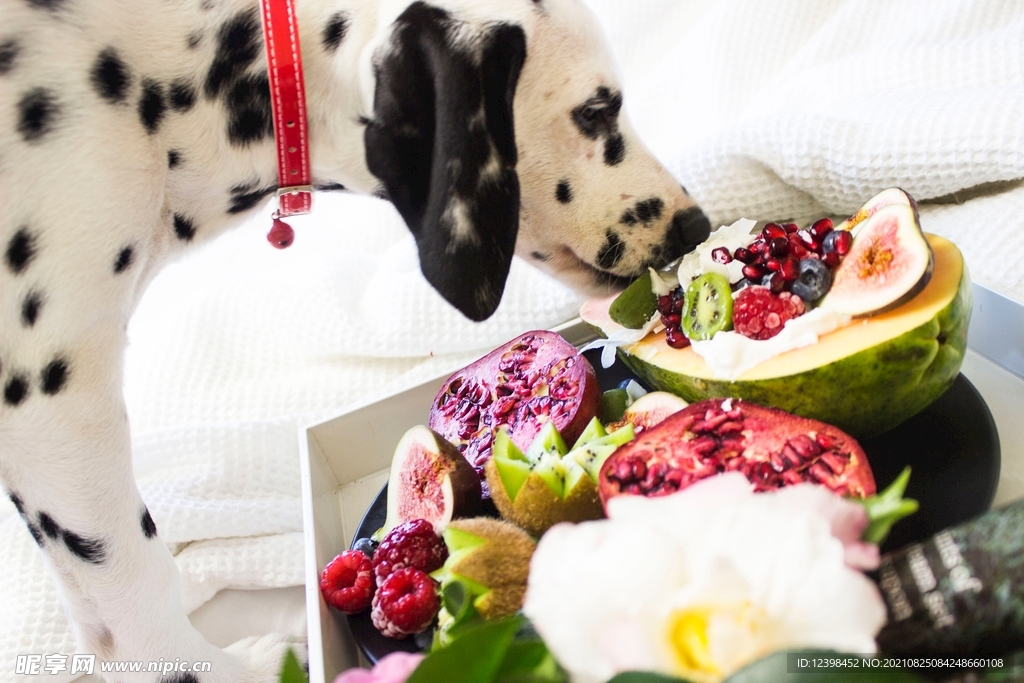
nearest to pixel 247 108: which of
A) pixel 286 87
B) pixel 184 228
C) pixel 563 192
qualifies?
pixel 286 87

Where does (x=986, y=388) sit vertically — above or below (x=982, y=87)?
below

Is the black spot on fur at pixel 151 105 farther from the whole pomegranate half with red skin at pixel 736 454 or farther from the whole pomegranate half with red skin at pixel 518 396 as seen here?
the whole pomegranate half with red skin at pixel 736 454

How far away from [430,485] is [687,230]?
515 millimetres

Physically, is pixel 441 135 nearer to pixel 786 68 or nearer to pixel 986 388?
pixel 986 388

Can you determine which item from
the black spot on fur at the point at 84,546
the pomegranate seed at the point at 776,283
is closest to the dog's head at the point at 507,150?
the pomegranate seed at the point at 776,283

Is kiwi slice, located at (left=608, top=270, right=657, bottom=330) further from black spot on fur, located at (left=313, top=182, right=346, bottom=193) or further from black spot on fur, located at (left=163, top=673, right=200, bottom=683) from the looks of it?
black spot on fur, located at (left=163, top=673, right=200, bottom=683)

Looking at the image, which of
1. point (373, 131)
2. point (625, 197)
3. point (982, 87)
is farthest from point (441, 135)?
point (982, 87)

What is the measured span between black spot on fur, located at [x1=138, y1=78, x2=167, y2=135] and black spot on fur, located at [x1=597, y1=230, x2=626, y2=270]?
59 centimetres

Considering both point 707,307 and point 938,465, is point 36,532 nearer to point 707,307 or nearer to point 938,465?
point 707,307

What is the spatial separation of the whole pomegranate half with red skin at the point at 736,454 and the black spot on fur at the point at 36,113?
709 millimetres

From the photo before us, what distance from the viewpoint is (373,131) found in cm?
87

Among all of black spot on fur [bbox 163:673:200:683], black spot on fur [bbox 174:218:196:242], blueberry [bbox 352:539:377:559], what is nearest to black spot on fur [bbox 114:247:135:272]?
black spot on fur [bbox 174:218:196:242]

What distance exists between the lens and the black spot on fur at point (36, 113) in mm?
800

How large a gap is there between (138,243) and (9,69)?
8.9 inches
